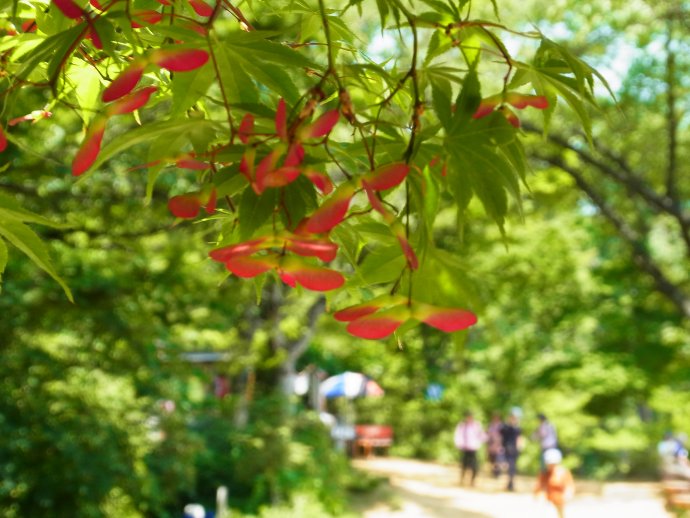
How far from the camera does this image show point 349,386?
20.7 m

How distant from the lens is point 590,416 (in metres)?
20.0

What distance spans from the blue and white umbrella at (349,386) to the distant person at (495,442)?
3132mm

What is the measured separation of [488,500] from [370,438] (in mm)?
7203

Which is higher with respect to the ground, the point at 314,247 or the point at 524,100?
the point at 524,100

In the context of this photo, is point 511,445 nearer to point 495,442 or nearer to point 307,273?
point 495,442

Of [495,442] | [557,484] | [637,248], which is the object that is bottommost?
[557,484]

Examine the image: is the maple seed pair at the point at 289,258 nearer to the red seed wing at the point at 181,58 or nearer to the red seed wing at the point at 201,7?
the red seed wing at the point at 181,58

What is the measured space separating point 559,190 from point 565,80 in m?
15.0

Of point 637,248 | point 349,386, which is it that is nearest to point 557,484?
point 637,248

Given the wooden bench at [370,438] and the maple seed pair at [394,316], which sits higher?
the maple seed pair at [394,316]

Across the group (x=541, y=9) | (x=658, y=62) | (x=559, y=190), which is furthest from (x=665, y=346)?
(x=541, y=9)

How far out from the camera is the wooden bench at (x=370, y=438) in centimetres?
2266

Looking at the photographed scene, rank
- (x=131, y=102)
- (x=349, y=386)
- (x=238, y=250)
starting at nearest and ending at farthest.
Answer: (x=238, y=250) → (x=131, y=102) → (x=349, y=386)

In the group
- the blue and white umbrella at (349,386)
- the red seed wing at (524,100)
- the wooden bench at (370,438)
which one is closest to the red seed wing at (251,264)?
the red seed wing at (524,100)
